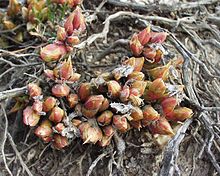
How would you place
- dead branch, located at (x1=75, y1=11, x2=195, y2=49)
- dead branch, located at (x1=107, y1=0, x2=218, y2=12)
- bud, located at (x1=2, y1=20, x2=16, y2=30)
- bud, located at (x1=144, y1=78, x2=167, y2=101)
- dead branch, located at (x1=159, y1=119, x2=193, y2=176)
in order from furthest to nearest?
1. dead branch, located at (x1=107, y1=0, x2=218, y2=12)
2. bud, located at (x1=2, y1=20, x2=16, y2=30)
3. dead branch, located at (x1=75, y1=11, x2=195, y2=49)
4. bud, located at (x1=144, y1=78, x2=167, y2=101)
5. dead branch, located at (x1=159, y1=119, x2=193, y2=176)

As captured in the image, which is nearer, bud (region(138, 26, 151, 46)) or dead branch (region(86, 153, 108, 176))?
dead branch (region(86, 153, 108, 176))

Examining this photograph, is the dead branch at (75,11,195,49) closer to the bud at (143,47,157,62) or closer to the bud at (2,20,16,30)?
the bud at (143,47,157,62)

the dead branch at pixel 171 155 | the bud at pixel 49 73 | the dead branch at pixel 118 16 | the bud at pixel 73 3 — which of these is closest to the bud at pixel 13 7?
the bud at pixel 73 3

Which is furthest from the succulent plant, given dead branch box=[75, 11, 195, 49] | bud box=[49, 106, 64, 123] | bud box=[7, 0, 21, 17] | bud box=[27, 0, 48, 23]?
bud box=[7, 0, 21, 17]

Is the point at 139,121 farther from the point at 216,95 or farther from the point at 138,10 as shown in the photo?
the point at 138,10

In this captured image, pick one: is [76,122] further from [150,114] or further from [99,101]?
[150,114]

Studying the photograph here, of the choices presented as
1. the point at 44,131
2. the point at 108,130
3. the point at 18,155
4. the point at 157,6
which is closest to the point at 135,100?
the point at 108,130

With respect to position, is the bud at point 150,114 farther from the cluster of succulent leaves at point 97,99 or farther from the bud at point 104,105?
the bud at point 104,105
